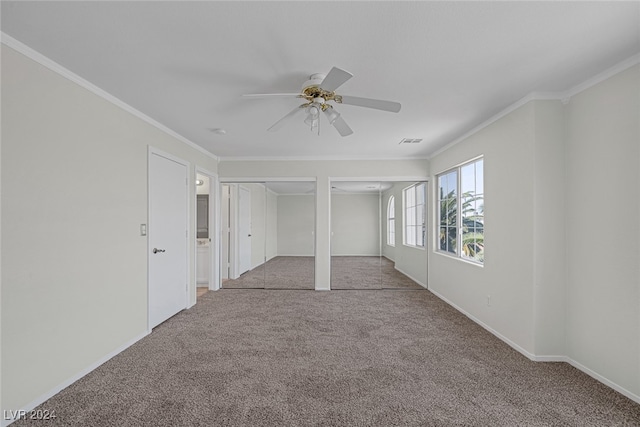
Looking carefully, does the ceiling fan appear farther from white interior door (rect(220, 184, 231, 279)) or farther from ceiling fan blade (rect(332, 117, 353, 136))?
white interior door (rect(220, 184, 231, 279))

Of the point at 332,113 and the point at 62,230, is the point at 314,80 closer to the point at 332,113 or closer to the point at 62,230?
the point at 332,113

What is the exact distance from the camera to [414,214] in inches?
236

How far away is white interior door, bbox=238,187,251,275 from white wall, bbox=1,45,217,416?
3.00 meters

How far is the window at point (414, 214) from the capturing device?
565cm

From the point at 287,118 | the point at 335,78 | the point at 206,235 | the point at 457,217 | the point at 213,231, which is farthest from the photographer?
the point at 206,235

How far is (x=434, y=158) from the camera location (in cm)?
515

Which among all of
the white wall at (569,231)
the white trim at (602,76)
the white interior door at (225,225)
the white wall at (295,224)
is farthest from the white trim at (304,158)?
the white trim at (602,76)

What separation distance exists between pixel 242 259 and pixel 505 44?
5.64m

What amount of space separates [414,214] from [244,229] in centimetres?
351

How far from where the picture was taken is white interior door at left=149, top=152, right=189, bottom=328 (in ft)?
11.3

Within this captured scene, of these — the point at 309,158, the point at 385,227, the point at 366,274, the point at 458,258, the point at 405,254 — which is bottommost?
the point at 366,274

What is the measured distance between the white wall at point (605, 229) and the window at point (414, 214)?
294cm

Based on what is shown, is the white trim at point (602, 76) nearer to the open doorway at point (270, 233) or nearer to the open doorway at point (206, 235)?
the open doorway at point (270, 233)

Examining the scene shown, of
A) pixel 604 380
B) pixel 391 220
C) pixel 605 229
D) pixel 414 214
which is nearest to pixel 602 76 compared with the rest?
pixel 605 229
